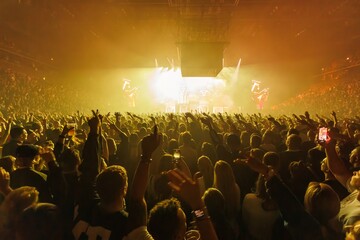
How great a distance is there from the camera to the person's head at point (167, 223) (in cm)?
207

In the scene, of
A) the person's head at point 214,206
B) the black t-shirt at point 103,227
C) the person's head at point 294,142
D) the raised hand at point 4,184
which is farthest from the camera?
the person's head at point 294,142

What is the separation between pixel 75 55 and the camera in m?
31.5

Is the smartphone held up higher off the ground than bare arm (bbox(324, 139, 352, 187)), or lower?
higher

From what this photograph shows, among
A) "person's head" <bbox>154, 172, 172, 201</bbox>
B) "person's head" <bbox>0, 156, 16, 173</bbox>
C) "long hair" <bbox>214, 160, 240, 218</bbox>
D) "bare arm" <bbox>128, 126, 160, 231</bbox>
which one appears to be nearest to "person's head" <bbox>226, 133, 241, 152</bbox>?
"long hair" <bbox>214, 160, 240, 218</bbox>

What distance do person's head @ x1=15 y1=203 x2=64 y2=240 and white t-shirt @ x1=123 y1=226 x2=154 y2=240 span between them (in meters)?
→ 0.49

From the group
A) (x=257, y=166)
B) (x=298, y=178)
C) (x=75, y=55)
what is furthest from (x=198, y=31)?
(x=257, y=166)

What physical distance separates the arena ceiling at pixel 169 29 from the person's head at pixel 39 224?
56.8ft

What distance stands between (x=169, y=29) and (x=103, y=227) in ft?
83.4

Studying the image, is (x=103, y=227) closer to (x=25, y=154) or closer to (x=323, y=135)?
(x=25, y=154)

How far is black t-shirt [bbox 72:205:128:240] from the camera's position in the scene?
7.98 ft

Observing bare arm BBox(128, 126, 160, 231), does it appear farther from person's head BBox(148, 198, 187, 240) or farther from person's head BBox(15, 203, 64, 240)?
person's head BBox(15, 203, 64, 240)

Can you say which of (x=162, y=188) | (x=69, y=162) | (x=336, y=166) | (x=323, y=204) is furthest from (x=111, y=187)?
(x=336, y=166)

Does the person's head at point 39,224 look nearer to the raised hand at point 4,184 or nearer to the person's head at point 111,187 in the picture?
the person's head at point 111,187

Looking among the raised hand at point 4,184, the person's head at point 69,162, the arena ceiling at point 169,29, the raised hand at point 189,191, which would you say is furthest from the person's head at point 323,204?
the arena ceiling at point 169,29
